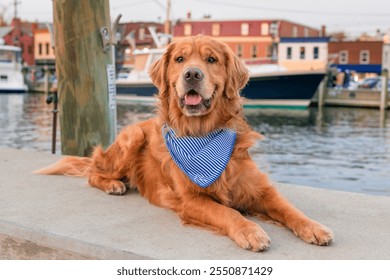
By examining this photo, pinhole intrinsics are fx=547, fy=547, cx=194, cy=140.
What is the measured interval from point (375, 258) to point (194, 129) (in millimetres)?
1647

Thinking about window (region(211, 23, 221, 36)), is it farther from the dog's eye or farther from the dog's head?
the dog's eye

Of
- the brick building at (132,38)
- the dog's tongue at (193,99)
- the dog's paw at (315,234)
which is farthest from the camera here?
the brick building at (132,38)

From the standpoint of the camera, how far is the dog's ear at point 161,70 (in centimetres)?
412

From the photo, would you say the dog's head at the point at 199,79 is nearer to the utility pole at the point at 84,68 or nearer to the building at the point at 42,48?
the utility pole at the point at 84,68

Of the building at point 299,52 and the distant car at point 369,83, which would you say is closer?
the building at point 299,52

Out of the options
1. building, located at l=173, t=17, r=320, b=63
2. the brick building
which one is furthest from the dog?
the brick building

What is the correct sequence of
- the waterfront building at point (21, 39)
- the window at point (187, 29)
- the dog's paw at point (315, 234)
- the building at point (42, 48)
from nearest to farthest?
the dog's paw at point (315, 234)
the window at point (187, 29)
the building at point (42, 48)
the waterfront building at point (21, 39)

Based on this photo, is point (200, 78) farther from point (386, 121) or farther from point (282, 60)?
point (282, 60)

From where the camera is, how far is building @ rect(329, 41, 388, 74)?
5809cm

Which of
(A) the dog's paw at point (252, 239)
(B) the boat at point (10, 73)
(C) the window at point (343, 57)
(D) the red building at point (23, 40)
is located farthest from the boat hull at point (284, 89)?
(D) the red building at point (23, 40)

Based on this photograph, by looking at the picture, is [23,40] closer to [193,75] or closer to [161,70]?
[161,70]

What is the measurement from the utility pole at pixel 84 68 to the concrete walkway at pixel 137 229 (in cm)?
130

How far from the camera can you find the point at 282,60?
3978cm

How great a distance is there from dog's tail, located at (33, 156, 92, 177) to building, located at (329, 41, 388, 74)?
2168 inches
